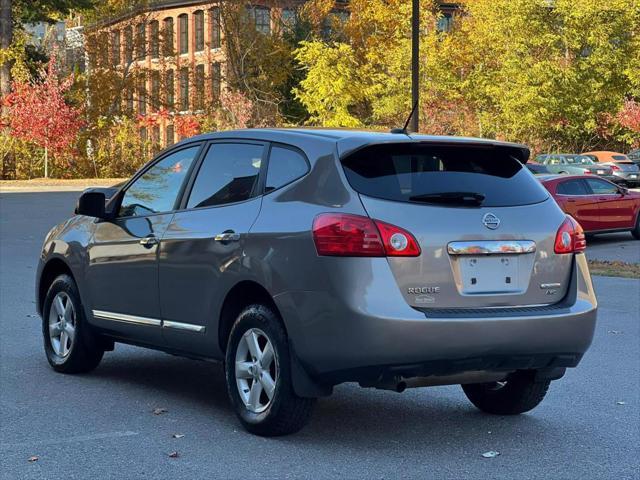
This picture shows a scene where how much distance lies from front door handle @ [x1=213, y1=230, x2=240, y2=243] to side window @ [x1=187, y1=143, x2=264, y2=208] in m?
0.23

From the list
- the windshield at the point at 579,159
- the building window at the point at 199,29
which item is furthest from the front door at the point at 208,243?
the building window at the point at 199,29

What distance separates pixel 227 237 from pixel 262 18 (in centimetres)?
7381

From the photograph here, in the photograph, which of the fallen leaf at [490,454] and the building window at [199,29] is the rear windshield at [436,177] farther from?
the building window at [199,29]

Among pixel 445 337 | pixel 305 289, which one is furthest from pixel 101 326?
pixel 445 337

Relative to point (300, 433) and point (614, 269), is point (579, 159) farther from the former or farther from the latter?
point (300, 433)

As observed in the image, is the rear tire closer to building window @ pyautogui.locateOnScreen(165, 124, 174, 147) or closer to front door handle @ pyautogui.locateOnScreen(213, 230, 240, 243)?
front door handle @ pyautogui.locateOnScreen(213, 230, 240, 243)

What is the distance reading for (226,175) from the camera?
715cm

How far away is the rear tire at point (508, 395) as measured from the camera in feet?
23.3

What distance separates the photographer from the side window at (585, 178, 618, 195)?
81.0 ft

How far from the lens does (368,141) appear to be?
636 cm

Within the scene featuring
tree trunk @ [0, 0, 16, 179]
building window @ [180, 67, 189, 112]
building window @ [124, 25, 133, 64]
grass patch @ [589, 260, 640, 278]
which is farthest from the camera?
building window @ [180, 67, 189, 112]

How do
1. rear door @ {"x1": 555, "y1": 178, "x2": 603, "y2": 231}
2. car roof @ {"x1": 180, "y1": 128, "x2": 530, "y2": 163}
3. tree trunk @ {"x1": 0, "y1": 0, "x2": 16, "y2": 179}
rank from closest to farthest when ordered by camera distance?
1. car roof @ {"x1": 180, "y1": 128, "x2": 530, "y2": 163}
2. rear door @ {"x1": 555, "y1": 178, "x2": 603, "y2": 231}
3. tree trunk @ {"x1": 0, "y1": 0, "x2": 16, "y2": 179}

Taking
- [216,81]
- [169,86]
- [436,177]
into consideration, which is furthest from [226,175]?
[216,81]

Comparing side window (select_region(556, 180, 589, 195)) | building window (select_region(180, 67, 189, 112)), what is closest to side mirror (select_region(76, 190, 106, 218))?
side window (select_region(556, 180, 589, 195))
